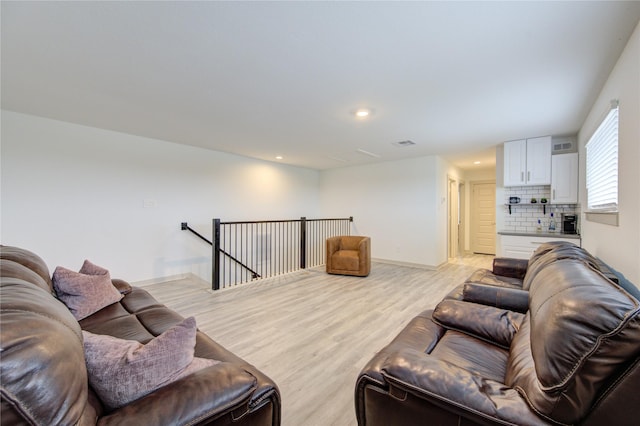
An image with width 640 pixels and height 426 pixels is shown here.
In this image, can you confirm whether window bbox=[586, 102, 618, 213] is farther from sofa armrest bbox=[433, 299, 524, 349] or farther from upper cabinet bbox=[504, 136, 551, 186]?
sofa armrest bbox=[433, 299, 524, 349]

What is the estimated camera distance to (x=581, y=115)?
10.8 feet

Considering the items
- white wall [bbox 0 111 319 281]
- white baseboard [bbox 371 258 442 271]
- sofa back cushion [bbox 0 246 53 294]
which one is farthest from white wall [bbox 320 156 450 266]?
sofa back cushion [bbox 0 246 53 294]

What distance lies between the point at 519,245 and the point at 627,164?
2.67 metres

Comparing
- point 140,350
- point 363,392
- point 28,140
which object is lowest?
point 363,392

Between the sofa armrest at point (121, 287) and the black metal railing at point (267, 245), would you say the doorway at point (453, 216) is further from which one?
the sofa armrest at point (121, 287)

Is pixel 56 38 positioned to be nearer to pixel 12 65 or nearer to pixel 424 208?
pixel 12 65

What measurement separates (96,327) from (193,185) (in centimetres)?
352

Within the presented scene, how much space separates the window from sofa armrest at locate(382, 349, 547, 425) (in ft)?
7.27

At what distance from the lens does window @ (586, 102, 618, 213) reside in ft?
7.38

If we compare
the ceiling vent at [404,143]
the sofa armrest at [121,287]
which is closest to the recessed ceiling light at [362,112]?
the ceiling vent at [404,143]

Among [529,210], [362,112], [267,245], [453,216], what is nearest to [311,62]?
[362,112]

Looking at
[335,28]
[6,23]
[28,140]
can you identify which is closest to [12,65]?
[6,23]

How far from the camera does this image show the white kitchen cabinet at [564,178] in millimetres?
3924

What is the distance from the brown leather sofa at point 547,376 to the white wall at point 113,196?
14.1ft
